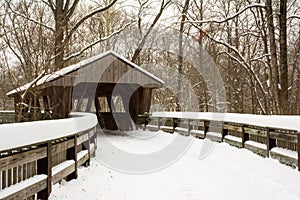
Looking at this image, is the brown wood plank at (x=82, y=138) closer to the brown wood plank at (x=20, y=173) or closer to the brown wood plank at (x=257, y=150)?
the brown wood plank at (x=20, y=173)

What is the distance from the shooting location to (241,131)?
9484 millimetres

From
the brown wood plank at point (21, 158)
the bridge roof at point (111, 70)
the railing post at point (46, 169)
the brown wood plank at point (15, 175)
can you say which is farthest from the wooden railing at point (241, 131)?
the brown wood plank at point (15, 175)

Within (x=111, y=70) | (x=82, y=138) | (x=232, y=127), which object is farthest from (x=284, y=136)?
(x=111, y=70)

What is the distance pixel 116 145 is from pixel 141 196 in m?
5.79

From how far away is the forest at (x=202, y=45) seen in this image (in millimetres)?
11172

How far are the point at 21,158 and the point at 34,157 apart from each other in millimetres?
343

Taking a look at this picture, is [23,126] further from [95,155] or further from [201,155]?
[201,155]

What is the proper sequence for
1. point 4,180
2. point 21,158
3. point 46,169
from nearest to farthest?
point 4,180, point 21,158, point 46,169

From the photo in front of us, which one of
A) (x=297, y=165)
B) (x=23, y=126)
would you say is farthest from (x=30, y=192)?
(x=297, y=165)

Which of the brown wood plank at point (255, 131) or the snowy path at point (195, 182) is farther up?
the brown wood plank at point (255, 131)

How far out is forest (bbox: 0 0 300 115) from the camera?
36.7 feet

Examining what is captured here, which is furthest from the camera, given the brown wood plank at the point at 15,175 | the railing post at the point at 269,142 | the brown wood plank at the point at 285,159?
the railing post at the point at 269,142

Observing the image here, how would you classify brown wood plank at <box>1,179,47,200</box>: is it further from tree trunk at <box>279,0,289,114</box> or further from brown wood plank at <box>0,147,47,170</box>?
tree trunk at <box>279,0,289,114</box>

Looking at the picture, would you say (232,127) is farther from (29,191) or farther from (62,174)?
(29,191)
